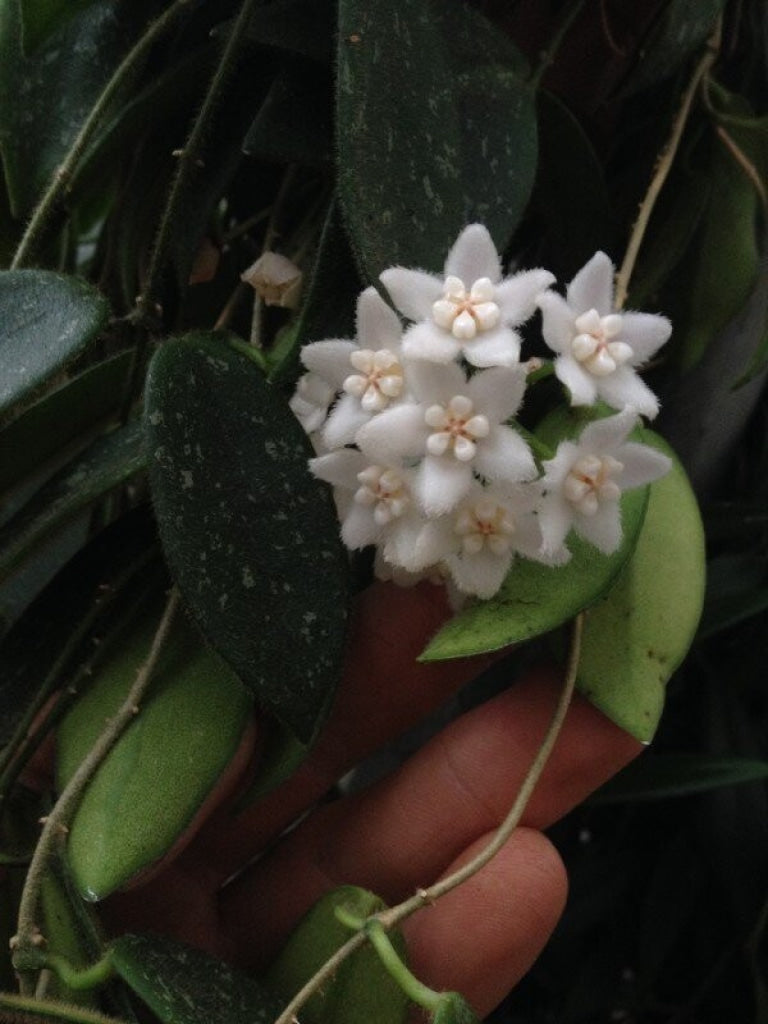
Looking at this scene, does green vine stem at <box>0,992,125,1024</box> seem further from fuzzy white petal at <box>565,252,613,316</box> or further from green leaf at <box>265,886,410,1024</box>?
fuzzy white petal at <box>565,252,613,316</box>

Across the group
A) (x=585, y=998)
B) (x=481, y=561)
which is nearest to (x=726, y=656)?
(x=585, y=998)

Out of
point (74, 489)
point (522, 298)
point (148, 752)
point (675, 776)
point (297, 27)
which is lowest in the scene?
point (675, 776)

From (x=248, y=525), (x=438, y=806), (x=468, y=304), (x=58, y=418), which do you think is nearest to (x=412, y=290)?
(x=468, y=304)

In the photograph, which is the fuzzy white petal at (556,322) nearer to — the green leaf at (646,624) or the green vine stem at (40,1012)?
the green leaf at (646,624)

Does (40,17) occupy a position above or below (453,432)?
above

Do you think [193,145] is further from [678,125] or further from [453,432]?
[678,125]

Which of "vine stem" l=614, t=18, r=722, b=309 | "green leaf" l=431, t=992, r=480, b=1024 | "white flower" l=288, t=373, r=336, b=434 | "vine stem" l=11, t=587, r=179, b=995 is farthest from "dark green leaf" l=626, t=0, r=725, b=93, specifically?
"green leaf" l=431, t=992, r=480, b=1024

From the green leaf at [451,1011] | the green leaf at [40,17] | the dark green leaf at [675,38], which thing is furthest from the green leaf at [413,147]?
the green leaf at [451,1011]
